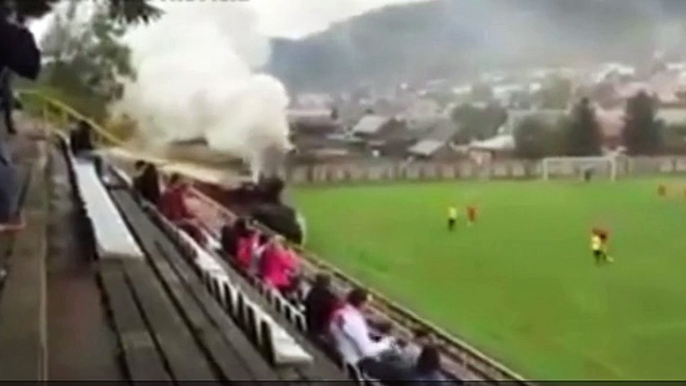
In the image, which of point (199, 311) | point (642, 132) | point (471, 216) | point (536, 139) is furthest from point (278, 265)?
point (642, 132)

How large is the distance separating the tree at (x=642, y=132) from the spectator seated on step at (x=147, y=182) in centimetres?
64

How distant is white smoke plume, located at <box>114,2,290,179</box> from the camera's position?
1710 millimetres

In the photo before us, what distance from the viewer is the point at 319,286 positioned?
1715 millimetres

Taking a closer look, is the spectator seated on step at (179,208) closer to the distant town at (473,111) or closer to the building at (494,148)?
the distant town at (473,111)

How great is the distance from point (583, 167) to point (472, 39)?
0.22 meters

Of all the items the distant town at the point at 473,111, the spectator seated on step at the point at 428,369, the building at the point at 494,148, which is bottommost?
the spectator seated on step at the point at 428,369

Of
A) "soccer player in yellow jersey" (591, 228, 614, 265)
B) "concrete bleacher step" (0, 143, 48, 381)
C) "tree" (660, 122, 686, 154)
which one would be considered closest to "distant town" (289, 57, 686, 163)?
"tree" (660, 122, 686, 154)

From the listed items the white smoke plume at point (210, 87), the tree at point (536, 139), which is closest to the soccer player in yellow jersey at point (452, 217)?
the tree at point (536, 139)

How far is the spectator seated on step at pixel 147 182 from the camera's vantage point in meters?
1.80

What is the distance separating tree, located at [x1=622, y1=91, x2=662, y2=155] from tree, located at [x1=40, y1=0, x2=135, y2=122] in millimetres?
682

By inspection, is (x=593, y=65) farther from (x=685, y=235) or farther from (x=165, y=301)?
(x=165, y=301)

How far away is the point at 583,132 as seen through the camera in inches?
67.7

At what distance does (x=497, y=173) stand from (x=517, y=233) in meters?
0.09

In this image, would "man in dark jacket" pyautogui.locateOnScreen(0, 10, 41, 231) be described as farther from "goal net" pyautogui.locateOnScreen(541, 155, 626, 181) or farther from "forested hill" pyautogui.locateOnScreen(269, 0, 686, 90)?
"goal net" pyautogui.locateOnScreen(541, 155, 626, 181)
